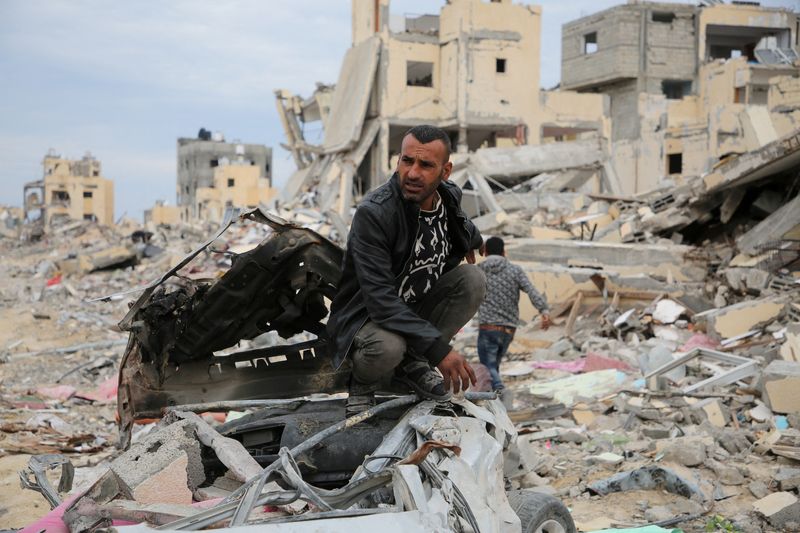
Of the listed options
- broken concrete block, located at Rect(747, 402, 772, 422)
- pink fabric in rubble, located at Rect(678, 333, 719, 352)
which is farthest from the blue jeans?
pink fabric in rubble, located at Rect(678, 333, 719, 352)

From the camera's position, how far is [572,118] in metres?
32.5

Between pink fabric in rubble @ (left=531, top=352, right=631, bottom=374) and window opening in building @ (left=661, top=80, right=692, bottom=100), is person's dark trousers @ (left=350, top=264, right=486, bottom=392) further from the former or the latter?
window opening in building @ (left=661, top=80, right=692, bottom=100)

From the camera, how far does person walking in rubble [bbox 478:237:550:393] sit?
25.4ft

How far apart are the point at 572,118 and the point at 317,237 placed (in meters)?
30.4

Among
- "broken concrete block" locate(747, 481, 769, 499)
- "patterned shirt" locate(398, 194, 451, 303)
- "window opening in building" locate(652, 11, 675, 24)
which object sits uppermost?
"window opening in building" locate(652, 11, 675, 24)

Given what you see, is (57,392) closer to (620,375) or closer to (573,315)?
(620,375)

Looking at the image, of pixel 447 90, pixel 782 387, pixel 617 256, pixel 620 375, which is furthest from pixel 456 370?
pixel 447 90

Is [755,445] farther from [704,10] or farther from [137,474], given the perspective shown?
[704,10]

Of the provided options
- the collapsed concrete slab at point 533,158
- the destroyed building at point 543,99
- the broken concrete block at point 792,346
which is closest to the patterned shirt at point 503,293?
the broken concrete block at point 792,346

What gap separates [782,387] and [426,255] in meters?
4.58

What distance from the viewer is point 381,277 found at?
328 cm

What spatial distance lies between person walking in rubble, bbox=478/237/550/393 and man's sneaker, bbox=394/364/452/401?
4229 mm

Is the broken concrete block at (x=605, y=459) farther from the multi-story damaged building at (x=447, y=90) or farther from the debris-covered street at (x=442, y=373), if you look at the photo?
the multi-story damaged building at (x=447, y=90)

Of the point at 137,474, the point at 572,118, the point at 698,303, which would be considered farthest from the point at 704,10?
the point at 137,474
